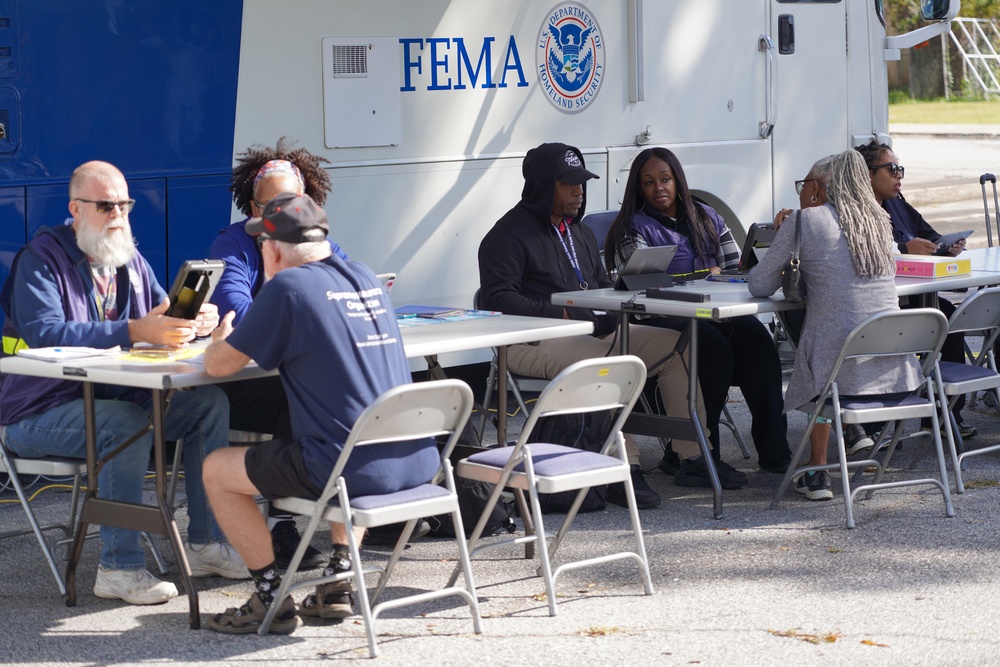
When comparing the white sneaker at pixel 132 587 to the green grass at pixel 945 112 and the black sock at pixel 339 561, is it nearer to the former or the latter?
the black sock at pixel 339 561

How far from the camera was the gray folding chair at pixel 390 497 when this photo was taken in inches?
163

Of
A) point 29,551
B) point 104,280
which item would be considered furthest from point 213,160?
point 29,551

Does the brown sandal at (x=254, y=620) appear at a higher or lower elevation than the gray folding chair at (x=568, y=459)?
lower

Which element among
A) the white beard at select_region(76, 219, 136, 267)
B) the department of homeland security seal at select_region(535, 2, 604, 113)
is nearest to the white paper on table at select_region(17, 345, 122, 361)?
the white beard at select_region(76, 219, 136, 267)

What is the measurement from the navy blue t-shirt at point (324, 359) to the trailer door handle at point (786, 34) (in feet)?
16.7

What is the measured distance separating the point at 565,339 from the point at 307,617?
7.00ft

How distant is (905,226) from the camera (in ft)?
24.3

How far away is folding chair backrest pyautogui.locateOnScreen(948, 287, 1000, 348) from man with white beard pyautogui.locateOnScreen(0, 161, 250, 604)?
3.09 metres

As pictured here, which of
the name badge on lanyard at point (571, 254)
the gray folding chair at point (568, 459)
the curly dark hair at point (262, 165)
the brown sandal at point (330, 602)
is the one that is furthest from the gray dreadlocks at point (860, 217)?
the brown sandal at point (330, 602)

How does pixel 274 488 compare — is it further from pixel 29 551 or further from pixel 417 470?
pixel 29 551

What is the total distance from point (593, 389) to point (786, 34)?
4701 mm

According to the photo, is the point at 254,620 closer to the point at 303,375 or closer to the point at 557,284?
the point at 303,375

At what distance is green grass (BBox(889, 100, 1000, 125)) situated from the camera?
2916cm

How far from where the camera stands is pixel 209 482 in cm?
446
